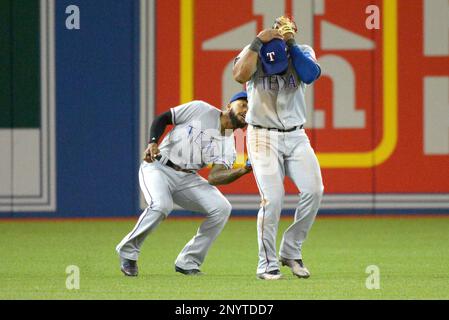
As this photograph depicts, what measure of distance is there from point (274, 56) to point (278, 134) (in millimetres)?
619

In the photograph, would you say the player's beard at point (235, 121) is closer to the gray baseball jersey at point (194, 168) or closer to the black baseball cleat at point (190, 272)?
the gray baseball jersey at point (194, 168)

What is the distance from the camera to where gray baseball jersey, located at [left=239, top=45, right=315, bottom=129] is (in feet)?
31.5

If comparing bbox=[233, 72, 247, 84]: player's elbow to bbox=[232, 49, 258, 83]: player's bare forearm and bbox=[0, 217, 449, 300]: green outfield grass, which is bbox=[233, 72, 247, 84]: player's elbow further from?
bbox=[0, 217, 449, 300]: green outfield grass

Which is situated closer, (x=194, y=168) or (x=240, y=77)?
(x=240, y=77)

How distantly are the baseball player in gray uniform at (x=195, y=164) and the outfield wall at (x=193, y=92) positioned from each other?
5.98 meters

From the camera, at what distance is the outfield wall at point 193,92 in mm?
16031

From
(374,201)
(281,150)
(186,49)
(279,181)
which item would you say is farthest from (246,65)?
(374,201)

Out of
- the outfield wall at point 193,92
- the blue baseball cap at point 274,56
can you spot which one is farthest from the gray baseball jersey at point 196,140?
the outfield wall at point 193,92

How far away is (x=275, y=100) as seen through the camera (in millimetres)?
9641

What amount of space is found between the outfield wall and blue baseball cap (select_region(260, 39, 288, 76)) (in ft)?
21.9

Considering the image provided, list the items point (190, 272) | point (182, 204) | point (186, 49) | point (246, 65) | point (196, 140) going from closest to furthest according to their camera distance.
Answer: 1. point (246, 65)
2. point (190, 272)
3. point (196, 140)
4. point (182, 204)
5. point (186, 49)

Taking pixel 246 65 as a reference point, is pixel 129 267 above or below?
below

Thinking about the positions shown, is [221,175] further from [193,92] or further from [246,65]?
[193,92]

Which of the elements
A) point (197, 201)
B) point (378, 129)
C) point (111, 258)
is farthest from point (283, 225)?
point (197, 201)
